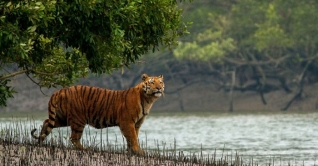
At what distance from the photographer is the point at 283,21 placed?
65375mm

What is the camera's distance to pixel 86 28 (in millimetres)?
16125

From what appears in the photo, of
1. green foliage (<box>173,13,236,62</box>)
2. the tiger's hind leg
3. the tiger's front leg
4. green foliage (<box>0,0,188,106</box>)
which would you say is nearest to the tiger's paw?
the tiger's front leg

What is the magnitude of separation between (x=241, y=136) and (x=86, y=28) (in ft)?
72.2

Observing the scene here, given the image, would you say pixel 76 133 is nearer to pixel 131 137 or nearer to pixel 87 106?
Result: pixel 87 106

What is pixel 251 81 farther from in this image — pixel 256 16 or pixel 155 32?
pixel 155 32

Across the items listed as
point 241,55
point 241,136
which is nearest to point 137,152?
point 241,136

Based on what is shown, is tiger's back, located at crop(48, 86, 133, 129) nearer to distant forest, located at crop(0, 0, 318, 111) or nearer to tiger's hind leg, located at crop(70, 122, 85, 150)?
tiger's hind leg, located at crop(70, 122, 85, 150)

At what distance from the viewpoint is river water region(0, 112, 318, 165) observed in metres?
27.8

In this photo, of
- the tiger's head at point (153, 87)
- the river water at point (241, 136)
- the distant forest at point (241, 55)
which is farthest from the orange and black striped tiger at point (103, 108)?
the distant forest at point (241, 55)

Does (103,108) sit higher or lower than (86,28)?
lower

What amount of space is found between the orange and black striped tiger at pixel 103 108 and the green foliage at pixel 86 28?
0.58 m

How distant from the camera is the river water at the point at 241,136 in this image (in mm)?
27758

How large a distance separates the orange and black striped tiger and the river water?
174 cm

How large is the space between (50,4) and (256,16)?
52.0 m
